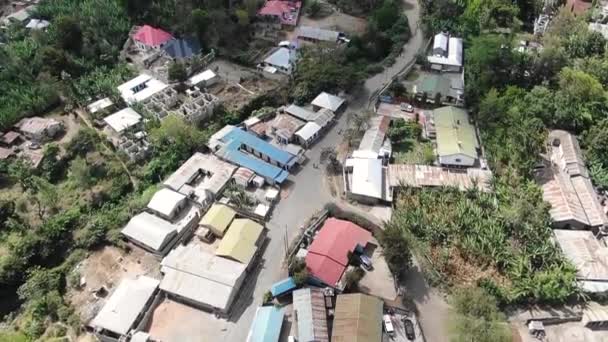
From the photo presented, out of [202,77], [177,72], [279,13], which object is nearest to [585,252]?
[202,77]

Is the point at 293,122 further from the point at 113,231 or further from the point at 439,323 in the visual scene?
the point at 439,323

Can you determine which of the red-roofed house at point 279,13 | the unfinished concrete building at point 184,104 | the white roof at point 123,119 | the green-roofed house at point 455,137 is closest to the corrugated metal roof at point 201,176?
the unfinished concrete building at point 184,104

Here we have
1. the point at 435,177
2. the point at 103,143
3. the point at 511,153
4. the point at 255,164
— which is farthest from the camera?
the point at 103,143

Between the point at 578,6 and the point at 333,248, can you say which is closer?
the point at 333,248

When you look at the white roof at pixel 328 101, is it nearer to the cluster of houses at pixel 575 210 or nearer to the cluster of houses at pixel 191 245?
the cluster of houses at pixel 191 245

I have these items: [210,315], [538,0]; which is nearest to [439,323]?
[210,315]

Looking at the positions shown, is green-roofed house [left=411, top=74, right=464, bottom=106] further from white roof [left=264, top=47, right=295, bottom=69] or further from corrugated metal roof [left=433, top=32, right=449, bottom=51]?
white roof [left=264, top=47, right=295, bottom=69]

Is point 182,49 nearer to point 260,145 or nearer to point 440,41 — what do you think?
point 260,145
